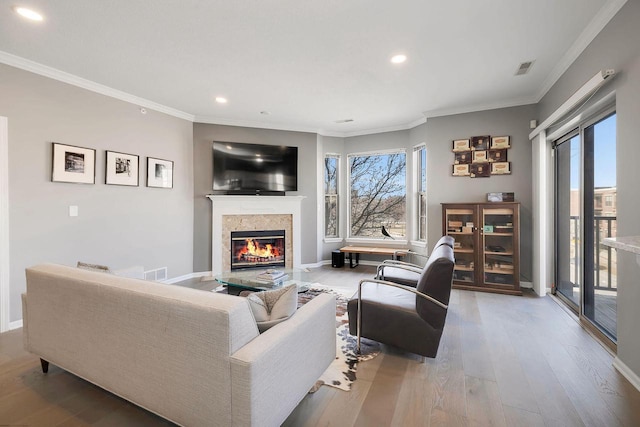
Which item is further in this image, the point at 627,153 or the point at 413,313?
the point at 413,313

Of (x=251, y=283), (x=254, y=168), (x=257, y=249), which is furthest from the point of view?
(x=257, y=249)

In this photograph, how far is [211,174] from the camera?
493 cm

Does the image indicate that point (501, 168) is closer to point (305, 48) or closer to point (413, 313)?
point (413, 313)

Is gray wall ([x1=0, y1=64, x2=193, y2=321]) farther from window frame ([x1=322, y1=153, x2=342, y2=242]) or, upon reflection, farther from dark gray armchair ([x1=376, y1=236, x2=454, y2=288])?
dark gray armchair ([x1=376, y1=236, x2=454, y2=288])

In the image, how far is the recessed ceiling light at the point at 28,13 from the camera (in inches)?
85.9

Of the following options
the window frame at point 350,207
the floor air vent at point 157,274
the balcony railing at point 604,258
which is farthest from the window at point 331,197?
the balcony railing at point 604,258

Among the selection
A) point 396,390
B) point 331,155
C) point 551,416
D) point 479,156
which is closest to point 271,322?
point 396,390

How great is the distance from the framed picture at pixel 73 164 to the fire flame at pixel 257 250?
2450mm

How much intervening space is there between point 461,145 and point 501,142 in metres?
0.54

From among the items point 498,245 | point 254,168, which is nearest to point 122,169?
point 254,168

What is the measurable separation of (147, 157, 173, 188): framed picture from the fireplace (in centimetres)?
137

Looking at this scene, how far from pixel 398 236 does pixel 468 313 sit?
2.45 meters

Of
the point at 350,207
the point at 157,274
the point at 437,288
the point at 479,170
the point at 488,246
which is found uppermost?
the point at 479,170

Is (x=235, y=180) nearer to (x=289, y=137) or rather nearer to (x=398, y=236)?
(x=289, y=137)
